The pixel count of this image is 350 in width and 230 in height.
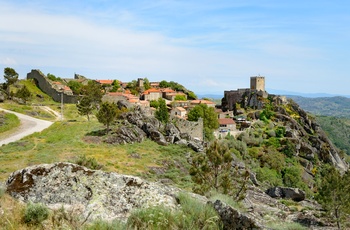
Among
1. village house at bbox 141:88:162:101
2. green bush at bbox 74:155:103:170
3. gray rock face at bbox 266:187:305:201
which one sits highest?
village house at bbox 141:88:162:101

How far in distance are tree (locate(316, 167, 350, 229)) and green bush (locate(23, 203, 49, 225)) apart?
20.9 m

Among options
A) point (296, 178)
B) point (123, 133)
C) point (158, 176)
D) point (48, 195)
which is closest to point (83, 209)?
point (48, 195)

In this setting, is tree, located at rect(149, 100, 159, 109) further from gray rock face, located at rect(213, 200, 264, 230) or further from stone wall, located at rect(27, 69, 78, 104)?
gray rock face, located at rect(213, 200, 264, 230)

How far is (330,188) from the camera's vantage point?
23719 millimetres

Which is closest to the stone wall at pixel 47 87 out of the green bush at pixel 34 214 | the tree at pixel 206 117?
the tree at pixel 206 117

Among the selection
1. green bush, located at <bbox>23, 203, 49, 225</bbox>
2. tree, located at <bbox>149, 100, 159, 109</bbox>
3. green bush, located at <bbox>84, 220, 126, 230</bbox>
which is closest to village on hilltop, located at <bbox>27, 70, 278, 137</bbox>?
tree, located at <bbox>149, 100, 159, 109</bbox>

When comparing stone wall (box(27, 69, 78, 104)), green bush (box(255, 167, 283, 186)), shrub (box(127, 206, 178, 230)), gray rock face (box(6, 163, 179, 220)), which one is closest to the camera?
shrub (box(127, 206, 178, 230))

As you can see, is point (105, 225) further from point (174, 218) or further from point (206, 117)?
point (206, 117)

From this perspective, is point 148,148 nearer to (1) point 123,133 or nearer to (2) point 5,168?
(1) point 123,133

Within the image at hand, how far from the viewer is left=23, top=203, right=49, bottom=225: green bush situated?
586 cm

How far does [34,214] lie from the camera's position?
232 inches


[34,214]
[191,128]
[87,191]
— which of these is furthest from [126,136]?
[34,214]

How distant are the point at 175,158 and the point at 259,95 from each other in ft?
232

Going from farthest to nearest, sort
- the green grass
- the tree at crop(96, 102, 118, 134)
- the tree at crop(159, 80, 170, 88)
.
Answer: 1. the tree at crop(159, 80, 170, 88)
2. the green grass
3. the tree at crop(96, 102, 118, 134)
